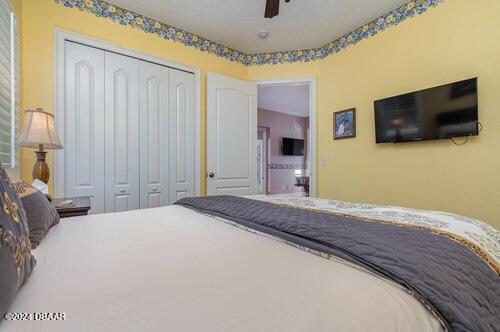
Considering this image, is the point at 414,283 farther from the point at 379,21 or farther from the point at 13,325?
the point at 379,21

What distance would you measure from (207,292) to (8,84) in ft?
7.23

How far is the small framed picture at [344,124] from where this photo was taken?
2.91 meters

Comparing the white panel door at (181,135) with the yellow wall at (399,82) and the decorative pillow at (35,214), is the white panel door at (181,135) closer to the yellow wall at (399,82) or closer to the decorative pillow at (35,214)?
the yellow wall at (399,82)

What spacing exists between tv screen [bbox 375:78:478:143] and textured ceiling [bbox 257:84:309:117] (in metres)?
2.31

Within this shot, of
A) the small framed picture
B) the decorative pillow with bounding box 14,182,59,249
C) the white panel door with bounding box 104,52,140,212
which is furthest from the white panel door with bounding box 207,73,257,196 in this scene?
the decorative pillow with bounding box 14,182,59,249

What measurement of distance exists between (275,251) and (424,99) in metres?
2.19

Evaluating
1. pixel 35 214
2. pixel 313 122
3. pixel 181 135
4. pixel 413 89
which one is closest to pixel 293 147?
pixel 313 122

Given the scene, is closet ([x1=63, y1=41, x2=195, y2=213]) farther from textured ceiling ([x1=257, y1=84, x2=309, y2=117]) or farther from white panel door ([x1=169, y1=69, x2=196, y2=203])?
textured ceiling ([x1=257, y1=84, x2=309, y2=117])

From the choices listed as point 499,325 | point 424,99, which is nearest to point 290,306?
point 499,325

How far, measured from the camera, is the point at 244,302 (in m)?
0.50

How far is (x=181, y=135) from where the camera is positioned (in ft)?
9.57

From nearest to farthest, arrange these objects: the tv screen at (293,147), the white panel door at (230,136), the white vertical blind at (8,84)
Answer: the white vertical blind at (8,84), the white panel door at (230,136), the tv screen at (293,147)

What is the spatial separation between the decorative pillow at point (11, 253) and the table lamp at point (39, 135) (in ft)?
4.48

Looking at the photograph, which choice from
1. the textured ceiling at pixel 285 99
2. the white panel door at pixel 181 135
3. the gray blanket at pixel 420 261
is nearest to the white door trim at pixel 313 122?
the textured ceiling at pixel 285 99
